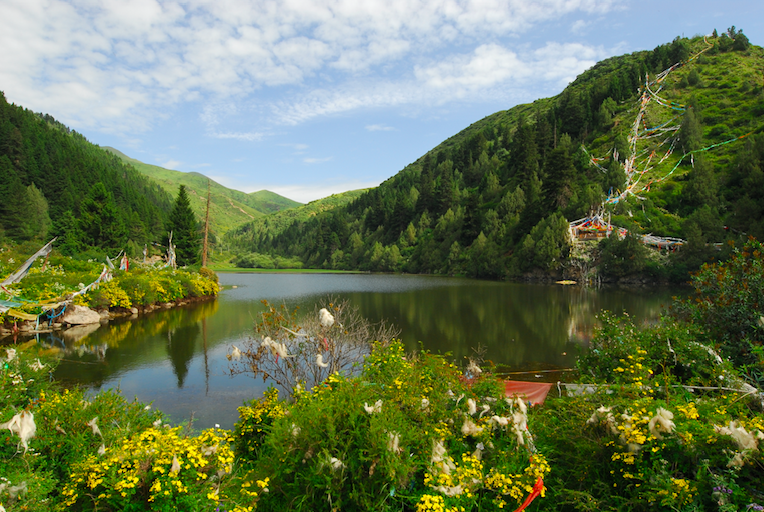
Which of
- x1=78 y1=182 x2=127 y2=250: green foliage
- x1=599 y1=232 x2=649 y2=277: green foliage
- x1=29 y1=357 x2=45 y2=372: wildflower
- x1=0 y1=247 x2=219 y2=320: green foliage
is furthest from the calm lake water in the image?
x1=78 y1=182 x2=127 y2=250: green foliage

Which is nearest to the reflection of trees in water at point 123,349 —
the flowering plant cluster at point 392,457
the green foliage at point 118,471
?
the green foliage at point 118,471

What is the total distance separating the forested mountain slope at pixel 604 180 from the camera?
4956 centimetres

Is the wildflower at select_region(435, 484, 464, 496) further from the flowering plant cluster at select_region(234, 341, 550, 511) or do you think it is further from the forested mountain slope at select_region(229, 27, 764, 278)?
the forested mountain slope at select_region(229, 27, 764, 278)

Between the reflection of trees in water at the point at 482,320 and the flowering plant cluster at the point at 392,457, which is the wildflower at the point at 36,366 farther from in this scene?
the reflection of trees in water at the point at 482,320

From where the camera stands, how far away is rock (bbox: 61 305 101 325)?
2102 centimetres

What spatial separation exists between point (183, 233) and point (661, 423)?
4929 centimetres

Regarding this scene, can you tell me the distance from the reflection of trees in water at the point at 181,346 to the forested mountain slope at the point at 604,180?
141 ft

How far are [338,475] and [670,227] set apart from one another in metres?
57.3

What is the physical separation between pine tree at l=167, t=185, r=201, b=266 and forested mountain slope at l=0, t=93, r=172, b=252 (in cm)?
529

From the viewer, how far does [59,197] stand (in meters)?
70.5

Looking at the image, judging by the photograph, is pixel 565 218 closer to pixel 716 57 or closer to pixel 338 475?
pixel 338 475

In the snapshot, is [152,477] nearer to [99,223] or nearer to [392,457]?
[392,457]

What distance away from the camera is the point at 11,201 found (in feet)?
173

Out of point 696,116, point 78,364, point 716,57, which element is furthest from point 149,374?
point 716,57
